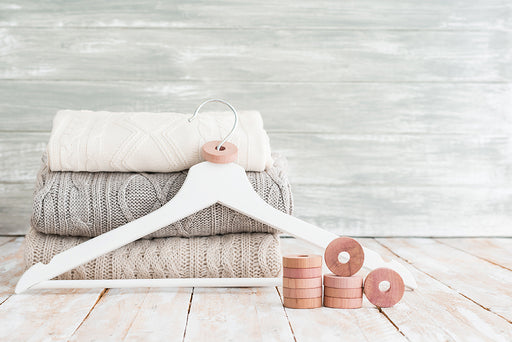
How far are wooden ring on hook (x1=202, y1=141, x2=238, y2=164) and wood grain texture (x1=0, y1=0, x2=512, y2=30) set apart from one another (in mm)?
844

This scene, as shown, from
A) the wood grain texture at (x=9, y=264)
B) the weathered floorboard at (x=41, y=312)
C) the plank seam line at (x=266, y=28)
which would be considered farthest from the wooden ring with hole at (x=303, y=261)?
the plank seam line at (x=266, y=28)

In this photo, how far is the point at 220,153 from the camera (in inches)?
36.0

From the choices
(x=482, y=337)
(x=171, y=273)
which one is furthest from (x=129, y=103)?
(x=482, y=337)

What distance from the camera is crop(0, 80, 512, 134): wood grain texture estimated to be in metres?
1.67

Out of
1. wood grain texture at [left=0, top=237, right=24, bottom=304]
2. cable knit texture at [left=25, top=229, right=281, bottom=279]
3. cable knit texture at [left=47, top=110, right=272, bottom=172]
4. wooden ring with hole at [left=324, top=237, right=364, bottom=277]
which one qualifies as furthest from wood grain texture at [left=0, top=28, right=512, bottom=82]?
wooden ring with hole at [left=324, top=237, right=364, bottom=277]

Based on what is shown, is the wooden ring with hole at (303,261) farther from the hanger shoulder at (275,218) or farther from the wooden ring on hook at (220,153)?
the wooden ring on hook at (220,153)

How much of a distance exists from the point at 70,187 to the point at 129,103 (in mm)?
754

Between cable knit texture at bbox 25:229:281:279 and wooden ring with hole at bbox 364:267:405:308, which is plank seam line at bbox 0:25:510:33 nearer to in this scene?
cable knit texture at bbox 25:229:281:279

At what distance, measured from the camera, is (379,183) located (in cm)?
171

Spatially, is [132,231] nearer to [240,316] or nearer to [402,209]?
[240,316]

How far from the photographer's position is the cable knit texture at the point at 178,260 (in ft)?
3.12

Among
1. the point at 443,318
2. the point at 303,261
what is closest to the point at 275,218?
the point at 303,261

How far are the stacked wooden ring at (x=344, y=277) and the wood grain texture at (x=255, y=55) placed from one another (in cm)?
95

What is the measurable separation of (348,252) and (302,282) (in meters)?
0.09
